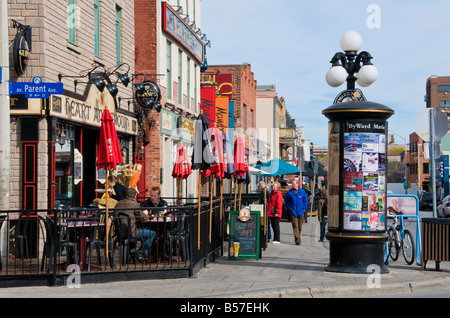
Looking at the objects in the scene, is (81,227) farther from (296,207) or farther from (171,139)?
(171,139)

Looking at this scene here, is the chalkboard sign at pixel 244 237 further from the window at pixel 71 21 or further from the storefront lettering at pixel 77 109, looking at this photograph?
the window at pixel 71 21

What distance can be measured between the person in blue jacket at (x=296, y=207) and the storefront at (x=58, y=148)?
17.6ft

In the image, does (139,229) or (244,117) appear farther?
(244,117)

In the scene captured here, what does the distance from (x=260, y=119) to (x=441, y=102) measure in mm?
82786

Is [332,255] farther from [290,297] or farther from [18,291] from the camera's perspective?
[18,291]

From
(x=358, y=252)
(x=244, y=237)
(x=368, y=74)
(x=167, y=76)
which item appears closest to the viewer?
(x=358, y=252)

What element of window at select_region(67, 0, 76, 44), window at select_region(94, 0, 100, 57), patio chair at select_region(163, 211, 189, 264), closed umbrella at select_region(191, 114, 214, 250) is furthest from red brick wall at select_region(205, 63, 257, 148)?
patio chair at select_region(163, 211, 189, 264)

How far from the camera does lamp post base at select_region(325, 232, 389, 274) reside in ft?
39.5

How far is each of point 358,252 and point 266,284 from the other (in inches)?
84.3

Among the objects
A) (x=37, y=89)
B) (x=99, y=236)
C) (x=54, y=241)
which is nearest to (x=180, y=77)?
(x=37, y=89)

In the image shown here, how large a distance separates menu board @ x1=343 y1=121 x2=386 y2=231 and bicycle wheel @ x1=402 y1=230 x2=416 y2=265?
2.05 meters

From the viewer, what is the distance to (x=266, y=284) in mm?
10797

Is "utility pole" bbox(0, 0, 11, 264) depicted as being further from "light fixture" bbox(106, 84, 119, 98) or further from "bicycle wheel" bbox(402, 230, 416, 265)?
"bicycle wheel" bbox(402, 230, 416, 265)

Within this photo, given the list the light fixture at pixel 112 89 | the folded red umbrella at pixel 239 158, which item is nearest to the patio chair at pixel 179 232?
the folded red umbrella at pixel 239 158
